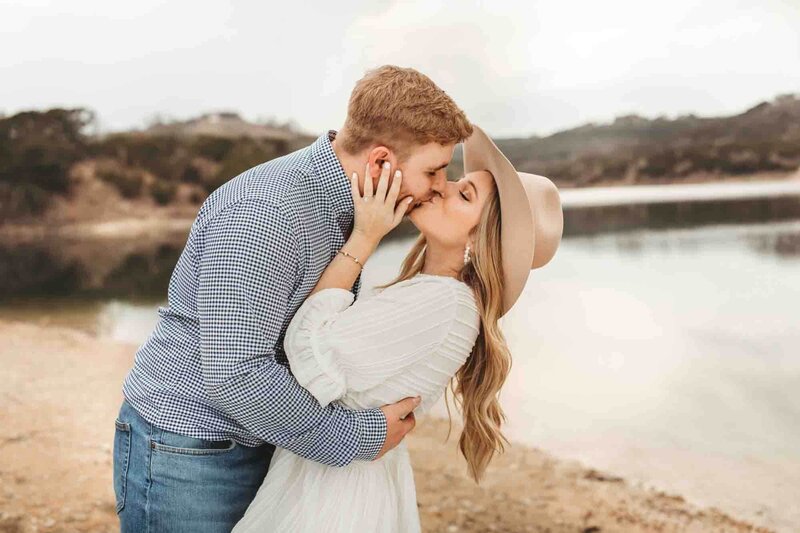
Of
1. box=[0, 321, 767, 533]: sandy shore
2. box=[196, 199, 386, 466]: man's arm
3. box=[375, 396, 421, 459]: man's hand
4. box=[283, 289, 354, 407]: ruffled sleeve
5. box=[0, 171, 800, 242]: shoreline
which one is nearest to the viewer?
box=[196, 199, 386, 466]: man's arm

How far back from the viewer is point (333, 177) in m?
1.48

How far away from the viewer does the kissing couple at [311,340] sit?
1319 millimetres

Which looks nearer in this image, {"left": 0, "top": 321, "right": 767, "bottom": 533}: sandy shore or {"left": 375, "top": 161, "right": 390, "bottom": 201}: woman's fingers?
{"left": 375, "top": 161, "right": 390, "bottom": 201}: woman's fingers

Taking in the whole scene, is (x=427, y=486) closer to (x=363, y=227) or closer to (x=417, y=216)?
(x=417, y=216)

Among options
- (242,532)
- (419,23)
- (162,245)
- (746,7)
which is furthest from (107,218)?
(242,532)

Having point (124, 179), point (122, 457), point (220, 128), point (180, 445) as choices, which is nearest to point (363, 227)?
point (180, 445)

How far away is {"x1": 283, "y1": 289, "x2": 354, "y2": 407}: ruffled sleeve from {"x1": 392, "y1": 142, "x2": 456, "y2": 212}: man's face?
25cm

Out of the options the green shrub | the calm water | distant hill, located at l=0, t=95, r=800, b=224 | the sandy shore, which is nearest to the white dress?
the calm water

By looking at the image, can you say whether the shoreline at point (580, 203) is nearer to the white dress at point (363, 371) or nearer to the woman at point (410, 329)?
the woman at point (410, 329)

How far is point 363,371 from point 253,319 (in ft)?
0.99

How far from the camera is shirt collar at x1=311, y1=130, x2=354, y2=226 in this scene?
147 cm

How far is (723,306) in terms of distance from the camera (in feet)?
36.6

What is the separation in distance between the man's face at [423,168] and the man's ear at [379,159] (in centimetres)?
2

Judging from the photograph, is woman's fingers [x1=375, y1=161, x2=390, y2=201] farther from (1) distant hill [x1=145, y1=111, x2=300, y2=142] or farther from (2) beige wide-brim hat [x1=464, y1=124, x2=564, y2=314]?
(1) distant hill [x1=145, y1=111, x2=300, y2=142]
